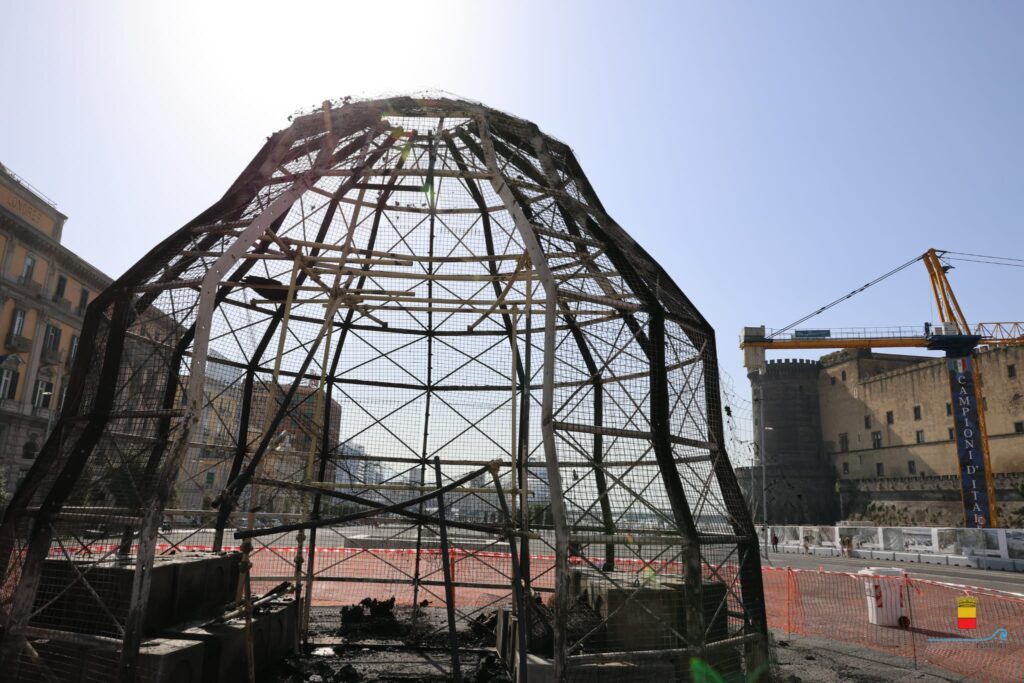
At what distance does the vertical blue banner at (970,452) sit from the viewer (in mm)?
39656

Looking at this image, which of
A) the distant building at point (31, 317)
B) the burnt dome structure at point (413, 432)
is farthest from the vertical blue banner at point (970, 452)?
the distant building at point (31, 317)

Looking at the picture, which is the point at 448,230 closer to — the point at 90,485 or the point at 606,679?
the point at 90,485

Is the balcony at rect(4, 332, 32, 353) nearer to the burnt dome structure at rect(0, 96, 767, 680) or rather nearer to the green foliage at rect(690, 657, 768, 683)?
the burnt dome structure at rect(0, 96, 767, 680)

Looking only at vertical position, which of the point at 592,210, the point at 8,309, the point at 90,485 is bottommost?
the point at 90,485

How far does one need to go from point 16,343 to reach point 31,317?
198 cm

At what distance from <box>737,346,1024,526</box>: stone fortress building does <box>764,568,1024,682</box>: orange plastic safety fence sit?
3472 cm

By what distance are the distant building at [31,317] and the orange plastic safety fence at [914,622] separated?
35113mm

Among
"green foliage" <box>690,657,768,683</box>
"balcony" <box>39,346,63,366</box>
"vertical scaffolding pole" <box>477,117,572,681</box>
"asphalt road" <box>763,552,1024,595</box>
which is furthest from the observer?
"balcony" <box>39,346,63,366</box>

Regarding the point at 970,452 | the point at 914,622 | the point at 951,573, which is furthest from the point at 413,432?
the point at 970,452

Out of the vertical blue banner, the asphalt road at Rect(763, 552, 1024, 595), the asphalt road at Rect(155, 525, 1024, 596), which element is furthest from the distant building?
the vertical blue banner

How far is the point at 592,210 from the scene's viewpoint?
9438mm

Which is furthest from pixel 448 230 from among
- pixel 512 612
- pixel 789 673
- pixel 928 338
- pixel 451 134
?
pixel 928 338

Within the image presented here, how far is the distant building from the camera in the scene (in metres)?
32.8

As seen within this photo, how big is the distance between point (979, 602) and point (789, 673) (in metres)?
10.2
